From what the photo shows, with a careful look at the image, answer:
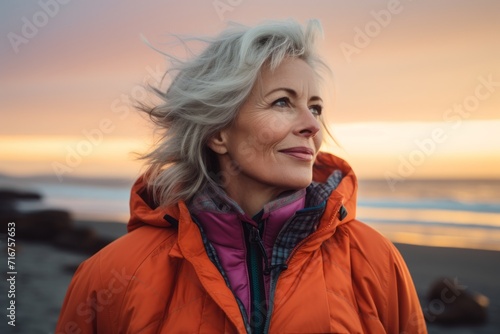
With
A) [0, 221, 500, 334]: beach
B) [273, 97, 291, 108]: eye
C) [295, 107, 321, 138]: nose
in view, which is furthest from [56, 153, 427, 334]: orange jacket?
[0, 221, 500, 334]: beach

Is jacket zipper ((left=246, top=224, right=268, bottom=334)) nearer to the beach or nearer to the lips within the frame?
the lips

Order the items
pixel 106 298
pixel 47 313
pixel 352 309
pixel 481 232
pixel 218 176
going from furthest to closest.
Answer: pixel 481 232 → pixel 47 313 → pixel 218 176 → pixel 106 298 → pixel 352 309

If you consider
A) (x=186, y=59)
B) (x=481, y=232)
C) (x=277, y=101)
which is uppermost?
(x=186, y=59)

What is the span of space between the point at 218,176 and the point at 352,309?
41.2 inches

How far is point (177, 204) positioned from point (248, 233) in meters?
0.46

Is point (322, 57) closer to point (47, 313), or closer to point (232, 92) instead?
point (232, 92)

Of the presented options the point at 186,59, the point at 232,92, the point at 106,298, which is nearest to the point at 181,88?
the point at 186,59

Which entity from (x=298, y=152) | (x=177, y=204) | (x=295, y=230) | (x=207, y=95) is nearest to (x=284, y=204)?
(x=295, y=230)

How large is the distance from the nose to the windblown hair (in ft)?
0.96

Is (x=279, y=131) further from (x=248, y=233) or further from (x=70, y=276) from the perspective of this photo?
(x=70, y=276)

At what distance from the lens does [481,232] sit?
10984 mm

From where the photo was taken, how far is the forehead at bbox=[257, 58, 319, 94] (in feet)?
8.99

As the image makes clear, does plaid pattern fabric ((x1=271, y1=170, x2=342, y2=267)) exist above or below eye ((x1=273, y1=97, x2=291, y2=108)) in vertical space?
below

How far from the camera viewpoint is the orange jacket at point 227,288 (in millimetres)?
2439
